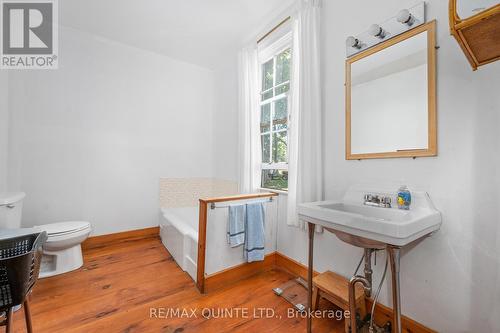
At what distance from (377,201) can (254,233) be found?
102 cm

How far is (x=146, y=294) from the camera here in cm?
168

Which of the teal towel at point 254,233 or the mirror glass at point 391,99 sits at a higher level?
the mirror glass at point 391,99

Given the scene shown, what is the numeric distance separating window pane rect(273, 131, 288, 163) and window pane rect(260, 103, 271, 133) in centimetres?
18

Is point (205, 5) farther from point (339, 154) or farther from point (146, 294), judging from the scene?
point (146, 294)

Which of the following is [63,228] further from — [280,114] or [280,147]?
[280,114]

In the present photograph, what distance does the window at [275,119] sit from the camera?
2223mm

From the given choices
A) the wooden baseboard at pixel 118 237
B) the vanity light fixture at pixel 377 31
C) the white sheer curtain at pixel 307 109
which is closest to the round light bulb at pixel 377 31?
the vanity light fixture at pixel 377 31

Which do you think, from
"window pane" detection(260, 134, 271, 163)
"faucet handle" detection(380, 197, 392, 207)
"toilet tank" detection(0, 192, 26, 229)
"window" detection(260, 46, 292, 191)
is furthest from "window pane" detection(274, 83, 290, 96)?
"toilet tank" detection(0, 192, 26, 229)

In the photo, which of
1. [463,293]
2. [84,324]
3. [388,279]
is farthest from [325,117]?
[84,324]

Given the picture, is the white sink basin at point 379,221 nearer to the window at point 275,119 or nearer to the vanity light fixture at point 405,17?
the window at point 275,119

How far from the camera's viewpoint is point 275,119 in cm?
233

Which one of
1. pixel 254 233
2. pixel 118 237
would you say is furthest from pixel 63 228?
pixel 254 233

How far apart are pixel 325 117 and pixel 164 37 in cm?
219

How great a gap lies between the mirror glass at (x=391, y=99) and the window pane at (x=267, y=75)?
3.40 feet
